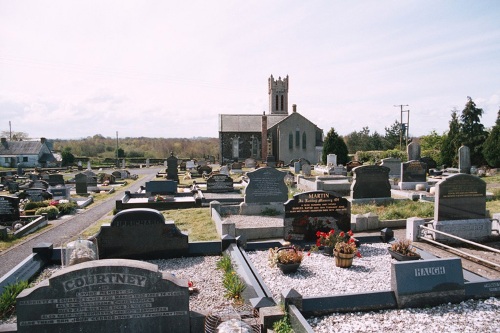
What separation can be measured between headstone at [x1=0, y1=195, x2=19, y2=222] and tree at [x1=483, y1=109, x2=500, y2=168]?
34543 mm

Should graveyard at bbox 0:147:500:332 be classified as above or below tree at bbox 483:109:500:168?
below

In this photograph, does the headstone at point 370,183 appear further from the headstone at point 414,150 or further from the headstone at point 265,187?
the headstone at point 414,150

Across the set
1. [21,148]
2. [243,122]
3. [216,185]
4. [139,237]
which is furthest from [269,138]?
[139,237]

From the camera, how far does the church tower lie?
198 ft

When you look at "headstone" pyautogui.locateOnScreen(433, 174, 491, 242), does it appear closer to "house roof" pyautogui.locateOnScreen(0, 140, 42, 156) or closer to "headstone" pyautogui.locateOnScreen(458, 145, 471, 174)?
"headstone" pyautogui.locateOnScreen(458, 145, 471, 174)

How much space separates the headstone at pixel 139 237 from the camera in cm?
980

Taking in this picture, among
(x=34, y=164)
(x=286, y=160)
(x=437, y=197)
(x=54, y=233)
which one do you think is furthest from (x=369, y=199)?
(x=34, y=164)

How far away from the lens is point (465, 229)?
1205 cm

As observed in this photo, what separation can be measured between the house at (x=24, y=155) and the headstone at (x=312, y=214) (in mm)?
53769

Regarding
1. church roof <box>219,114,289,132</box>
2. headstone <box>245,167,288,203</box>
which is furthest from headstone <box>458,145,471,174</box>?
church roof <box>219,114,289,132</box>

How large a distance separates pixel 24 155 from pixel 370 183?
54571mm

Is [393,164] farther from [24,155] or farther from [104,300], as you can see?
[24,155]

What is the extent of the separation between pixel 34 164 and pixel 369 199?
53561 millimetres

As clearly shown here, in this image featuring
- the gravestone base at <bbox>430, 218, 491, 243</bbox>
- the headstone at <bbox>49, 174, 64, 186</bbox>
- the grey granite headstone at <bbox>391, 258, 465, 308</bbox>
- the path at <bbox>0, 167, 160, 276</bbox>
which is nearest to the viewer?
the grey granite headstone at <bbox>391, 258, 465, 308</bbox>
